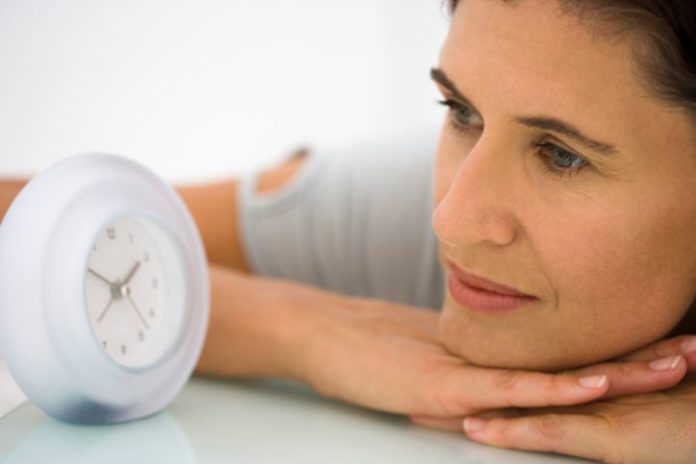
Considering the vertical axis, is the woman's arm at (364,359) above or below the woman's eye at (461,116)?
below

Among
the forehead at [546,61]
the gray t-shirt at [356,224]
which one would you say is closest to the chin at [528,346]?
the forehead at [546,61]

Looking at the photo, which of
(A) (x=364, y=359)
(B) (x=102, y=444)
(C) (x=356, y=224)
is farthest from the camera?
(C) (x=356, y=224)

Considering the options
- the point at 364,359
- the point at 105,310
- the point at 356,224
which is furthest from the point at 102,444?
the point at 356,224

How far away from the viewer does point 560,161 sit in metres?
0.95

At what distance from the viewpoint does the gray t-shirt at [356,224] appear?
157 centimetres

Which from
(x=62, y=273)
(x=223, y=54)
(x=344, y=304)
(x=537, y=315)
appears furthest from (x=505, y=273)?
(x=223, y=54)

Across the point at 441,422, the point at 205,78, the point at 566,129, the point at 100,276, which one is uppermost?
the point at 566,129

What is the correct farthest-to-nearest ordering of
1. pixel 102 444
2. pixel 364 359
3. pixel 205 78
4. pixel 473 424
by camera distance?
pixel 205 78 → pixel 364 359 → pixel 473 424 → pixel 102 444

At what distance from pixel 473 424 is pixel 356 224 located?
674 millimetres

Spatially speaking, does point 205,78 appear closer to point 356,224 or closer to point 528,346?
point 356,224

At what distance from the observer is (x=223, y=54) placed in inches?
96.3

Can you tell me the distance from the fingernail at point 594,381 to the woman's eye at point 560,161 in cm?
21

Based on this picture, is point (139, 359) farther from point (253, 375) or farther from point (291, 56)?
point (291, 56)

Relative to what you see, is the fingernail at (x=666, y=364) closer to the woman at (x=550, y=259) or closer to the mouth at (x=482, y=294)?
the woman at (x=550, y=259)
